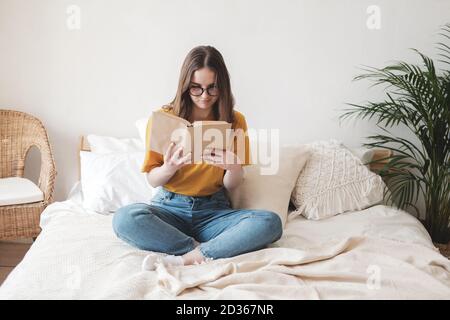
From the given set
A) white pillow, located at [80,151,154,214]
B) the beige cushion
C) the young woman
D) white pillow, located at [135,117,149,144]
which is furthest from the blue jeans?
the beige cushion

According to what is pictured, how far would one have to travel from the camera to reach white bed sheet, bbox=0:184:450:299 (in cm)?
137

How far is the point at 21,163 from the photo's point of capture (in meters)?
2.52

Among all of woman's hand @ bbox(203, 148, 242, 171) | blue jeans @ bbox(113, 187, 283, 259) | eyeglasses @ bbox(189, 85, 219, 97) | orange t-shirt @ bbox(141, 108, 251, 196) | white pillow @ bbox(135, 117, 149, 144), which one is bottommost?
blue jeans @ bbox(113, 187, 283, 259)

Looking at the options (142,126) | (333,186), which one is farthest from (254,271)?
(142,126)

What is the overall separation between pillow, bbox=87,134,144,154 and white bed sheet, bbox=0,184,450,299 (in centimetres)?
54

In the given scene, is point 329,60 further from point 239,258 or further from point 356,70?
point 239,258

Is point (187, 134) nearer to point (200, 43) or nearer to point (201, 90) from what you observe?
point (201, 90)

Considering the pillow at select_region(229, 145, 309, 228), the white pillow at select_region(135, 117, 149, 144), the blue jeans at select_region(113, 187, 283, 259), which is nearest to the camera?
the blue jeans at select_region(113, 187, 283, 259)

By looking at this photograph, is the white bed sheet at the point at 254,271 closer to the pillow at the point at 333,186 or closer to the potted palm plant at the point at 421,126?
the pillow at the point at 333,186

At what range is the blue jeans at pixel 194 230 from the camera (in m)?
1.65

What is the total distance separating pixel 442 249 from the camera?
229 cm

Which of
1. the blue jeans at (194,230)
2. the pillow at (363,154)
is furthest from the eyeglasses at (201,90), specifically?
the pillow at (363,154)

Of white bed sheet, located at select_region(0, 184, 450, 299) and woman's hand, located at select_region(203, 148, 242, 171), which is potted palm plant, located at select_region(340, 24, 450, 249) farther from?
woman's hand, located at select_region(203, 148, 242, 171)

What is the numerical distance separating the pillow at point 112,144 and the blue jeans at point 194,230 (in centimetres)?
62
